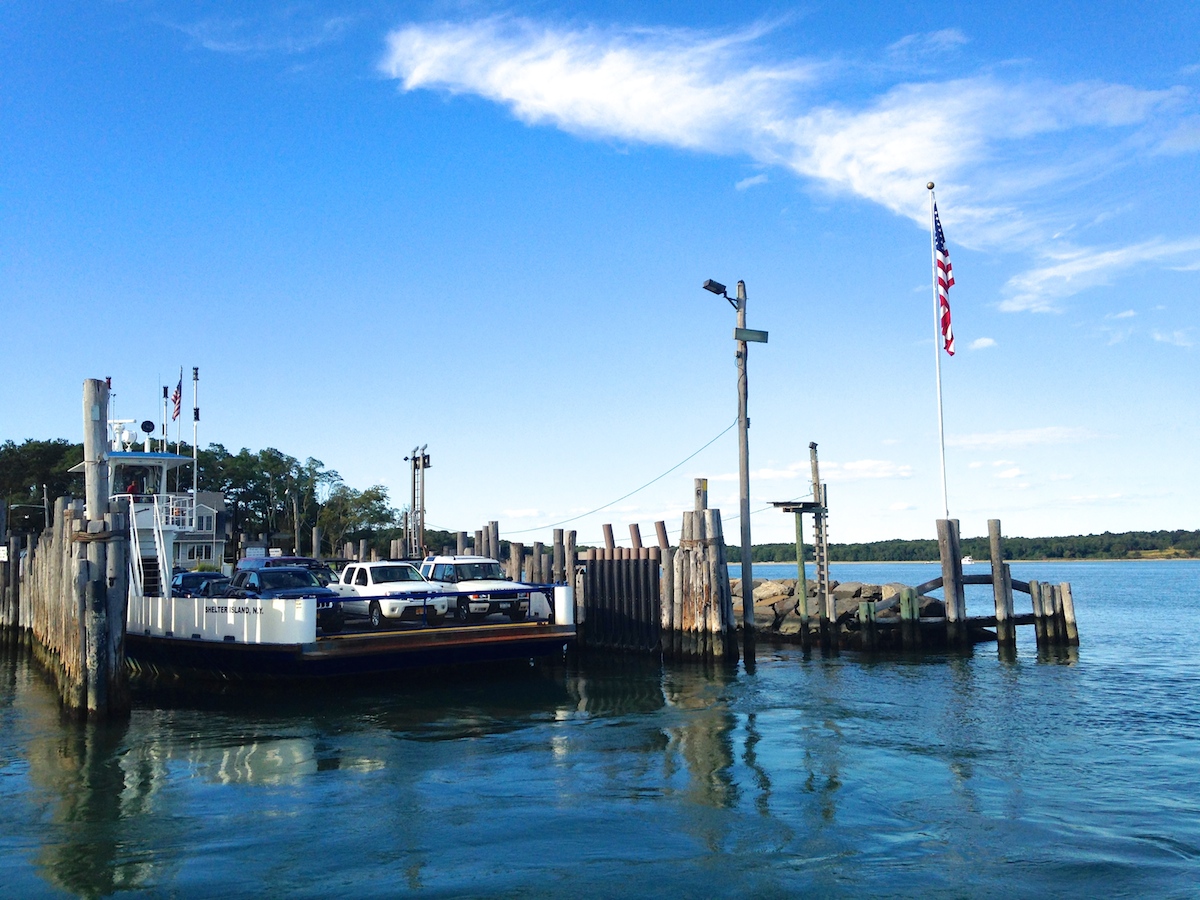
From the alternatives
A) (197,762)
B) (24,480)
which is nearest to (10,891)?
(197,762)

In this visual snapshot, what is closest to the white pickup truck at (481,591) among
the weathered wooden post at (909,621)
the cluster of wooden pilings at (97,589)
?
the cluster of wooden pilings at (97,589)

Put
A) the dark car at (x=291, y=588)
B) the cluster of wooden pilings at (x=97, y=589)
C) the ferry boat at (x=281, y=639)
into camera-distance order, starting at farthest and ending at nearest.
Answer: the dark car at (x=291, y=588)
the ferry boat at (x=281, y=639)
the cluster of wooden pilings at (x=97, y=589)

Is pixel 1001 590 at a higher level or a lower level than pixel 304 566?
lower

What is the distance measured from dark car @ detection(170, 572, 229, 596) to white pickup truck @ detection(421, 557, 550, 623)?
5.04 m

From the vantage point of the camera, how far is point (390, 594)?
61.3ft

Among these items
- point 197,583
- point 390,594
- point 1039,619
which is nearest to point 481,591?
point 390,594

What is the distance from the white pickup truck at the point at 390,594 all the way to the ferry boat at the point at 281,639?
72 centimetres

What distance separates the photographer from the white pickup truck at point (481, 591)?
65.9 feet

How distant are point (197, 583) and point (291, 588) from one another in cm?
590

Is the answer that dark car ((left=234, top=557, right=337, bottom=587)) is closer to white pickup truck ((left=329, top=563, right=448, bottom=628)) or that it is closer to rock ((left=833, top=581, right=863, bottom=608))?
white pickup truck ((left=329, top=563, right=448, bottom=628))

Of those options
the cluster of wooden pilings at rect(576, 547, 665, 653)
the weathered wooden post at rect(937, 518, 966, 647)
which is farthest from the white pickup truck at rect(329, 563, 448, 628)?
the weathered wooden post at rect(937, 518, 966, 647)

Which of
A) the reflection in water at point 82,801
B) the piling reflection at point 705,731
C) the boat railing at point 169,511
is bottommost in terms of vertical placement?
the piling reflection at point 705,731

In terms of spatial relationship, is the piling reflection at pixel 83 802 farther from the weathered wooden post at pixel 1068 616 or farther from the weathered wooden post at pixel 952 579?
the weathered wooden post at pixel 1068 616

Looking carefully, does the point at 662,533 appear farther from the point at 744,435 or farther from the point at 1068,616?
the point at 1068,616
